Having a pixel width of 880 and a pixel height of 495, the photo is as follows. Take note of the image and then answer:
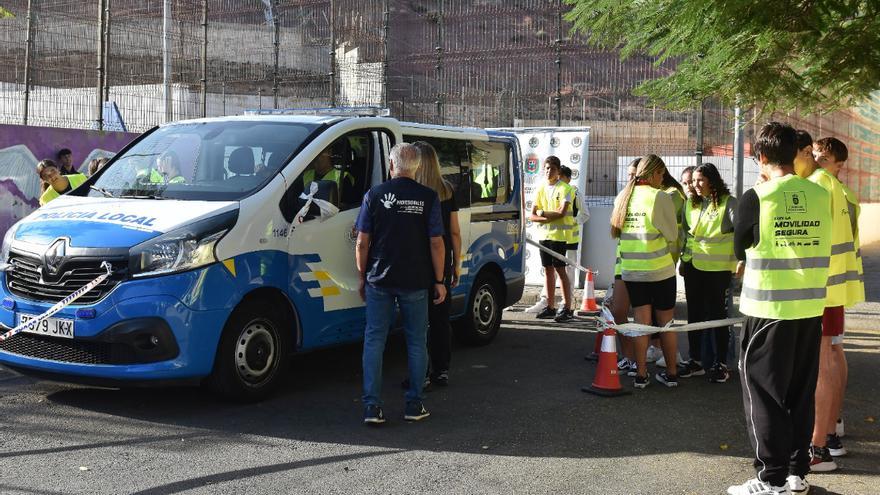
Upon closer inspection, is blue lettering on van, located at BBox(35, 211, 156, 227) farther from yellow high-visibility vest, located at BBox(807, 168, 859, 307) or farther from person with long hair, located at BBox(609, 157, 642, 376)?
yellow high-visibility vest, located at BBox(807, 168, 859, 307)

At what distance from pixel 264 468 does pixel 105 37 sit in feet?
30.5

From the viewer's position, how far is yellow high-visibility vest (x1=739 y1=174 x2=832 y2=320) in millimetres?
4645

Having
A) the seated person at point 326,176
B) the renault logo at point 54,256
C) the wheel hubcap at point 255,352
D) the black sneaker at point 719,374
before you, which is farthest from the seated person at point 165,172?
the black sneaker at point 719,374

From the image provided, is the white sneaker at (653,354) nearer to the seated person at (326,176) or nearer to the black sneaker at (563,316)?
the black sneaker at (563,316)

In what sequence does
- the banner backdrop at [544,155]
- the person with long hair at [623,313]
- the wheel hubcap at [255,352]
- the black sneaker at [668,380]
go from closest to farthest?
the wheel hubcap at [255,352]
the black sneaker at [668,380]
the person with long hair at [623,313]
the banner backdrop at [544,155]

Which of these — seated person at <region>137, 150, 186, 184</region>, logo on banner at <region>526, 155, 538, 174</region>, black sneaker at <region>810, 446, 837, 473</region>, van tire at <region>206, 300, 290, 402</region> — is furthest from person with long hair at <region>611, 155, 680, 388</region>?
logo on banner at <region>526, 155, 538, 174</region>

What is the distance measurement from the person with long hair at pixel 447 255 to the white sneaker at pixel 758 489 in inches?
101

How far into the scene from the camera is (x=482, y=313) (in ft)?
29.6

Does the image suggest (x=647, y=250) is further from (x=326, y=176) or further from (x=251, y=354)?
(x=251, y=354)

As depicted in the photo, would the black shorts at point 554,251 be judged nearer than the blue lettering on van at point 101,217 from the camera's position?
No

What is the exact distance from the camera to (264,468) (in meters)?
5.14

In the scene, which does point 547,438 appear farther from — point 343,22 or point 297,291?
point 343,22

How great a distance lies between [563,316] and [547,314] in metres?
0.30

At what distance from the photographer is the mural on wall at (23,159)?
11891 millimetres
